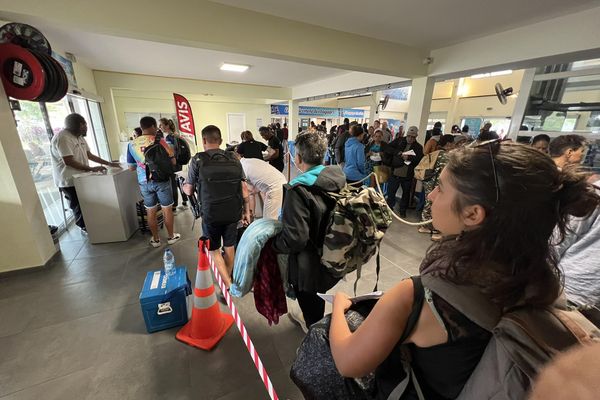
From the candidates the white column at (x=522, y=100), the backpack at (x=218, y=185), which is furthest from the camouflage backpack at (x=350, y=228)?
the white column at (x=522, y=100)

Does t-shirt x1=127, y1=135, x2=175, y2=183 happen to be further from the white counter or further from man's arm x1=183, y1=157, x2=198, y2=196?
man's arm x1=183, y1=157, x2=198, y2=196

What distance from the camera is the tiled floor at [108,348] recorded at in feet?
4.96

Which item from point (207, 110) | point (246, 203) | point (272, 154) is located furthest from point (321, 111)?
point (246, 203)

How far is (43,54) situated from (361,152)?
13.7ft

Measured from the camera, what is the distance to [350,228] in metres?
1.34

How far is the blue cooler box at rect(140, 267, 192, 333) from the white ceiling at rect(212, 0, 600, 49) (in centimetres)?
305

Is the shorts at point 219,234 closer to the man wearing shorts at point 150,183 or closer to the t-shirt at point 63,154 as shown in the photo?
the man wearing shorts at point 150,183

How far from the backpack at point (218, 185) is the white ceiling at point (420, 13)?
1.97 meters

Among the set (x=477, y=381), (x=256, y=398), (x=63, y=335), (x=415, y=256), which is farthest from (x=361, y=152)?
(x=63, y=335)

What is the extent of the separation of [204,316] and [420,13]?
13.1ft

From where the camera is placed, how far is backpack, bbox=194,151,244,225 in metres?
2.21

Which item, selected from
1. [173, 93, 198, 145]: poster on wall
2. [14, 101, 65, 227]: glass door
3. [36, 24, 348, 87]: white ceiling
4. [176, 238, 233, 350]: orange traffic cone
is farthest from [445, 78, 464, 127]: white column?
[14, 101, 65, 227]: glass door

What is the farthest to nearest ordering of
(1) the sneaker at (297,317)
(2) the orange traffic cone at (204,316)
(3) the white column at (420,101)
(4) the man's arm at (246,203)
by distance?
1. (3) the white column at (420,101)
2. (4) the man's arm at (246,203)
3. (1) the sneaker at (297,317)
4. (2) the orange traffic cone at (204,316)

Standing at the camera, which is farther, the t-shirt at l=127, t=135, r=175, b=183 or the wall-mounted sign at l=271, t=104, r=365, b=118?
the wall-mounted sign at l=271, t=104, r=365, b=118
